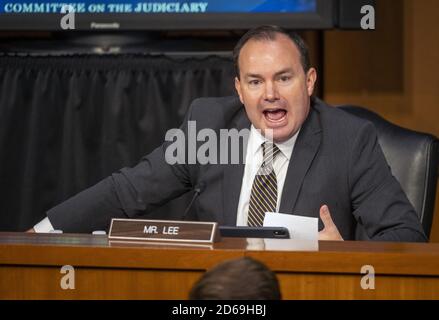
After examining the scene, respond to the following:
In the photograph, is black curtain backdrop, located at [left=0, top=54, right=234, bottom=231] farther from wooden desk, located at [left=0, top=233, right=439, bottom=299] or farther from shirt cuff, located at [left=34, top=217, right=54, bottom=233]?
wooden desk, located at [left=0, top=233, right=439, bottom=299]

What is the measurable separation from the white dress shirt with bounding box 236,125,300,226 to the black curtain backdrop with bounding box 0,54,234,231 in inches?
31.9

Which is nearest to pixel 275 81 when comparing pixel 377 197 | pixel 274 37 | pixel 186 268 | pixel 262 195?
pixel 274 37

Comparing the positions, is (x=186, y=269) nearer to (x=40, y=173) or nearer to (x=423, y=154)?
(x=423, y=154)

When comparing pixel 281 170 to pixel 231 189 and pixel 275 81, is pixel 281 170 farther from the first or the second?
Answer: pixel 275 81

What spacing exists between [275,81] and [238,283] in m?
1.71

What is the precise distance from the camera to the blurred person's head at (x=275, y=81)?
283 cm

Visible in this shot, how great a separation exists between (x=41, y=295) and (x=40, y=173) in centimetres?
177

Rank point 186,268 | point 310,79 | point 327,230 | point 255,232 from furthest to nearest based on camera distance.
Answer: point 310,79, point 327,230, point 255,232, point 186,268

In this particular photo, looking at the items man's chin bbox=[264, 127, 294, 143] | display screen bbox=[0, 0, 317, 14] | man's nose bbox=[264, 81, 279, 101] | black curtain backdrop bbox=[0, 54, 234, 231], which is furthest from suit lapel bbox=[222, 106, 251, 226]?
display screen bbox=[0, 0, 317, 14]

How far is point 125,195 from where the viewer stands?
9.57ft

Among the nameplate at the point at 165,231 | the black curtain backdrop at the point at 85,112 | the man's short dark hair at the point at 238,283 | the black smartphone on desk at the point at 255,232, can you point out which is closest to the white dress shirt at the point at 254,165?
the black smartphone on desk at the point at 255,232

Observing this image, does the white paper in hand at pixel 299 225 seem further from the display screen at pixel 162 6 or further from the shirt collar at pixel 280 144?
the display screen at pixel 162 6

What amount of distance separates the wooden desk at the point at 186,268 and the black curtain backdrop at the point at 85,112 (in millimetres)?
1631

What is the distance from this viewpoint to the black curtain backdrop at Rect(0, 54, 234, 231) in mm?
3719
